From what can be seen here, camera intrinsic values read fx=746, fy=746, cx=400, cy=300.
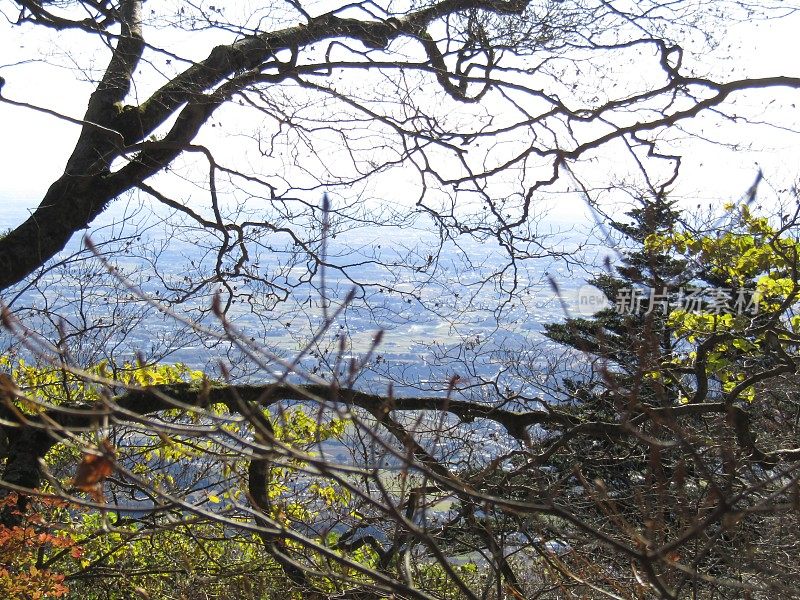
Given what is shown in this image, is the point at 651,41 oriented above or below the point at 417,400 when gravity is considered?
above

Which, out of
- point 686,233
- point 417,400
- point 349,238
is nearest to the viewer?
point 686,233

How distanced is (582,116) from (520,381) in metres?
2.02

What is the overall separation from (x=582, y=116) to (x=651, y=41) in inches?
28.6

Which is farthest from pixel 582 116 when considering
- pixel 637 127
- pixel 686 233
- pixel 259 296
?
pixel 259 296

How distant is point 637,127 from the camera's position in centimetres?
542

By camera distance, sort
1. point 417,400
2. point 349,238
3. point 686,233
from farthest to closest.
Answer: point 349,238, point 417,400, point 686,233

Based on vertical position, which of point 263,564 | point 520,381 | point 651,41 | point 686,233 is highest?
point 651,41

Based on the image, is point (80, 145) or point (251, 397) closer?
point (251, 397)

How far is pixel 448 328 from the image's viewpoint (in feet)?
19.5

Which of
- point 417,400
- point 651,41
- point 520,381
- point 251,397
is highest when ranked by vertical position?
point 651,41

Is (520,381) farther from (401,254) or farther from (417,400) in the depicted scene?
(401,254)

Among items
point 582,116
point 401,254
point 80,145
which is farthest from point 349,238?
point 80,145

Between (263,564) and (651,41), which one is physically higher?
(651,41)

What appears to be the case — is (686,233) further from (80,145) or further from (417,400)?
(80,145)
